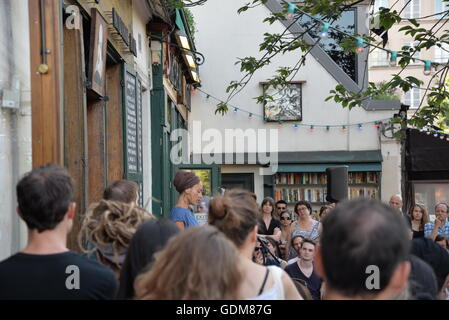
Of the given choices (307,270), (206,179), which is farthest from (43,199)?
(206,179)

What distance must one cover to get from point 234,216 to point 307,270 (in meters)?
2.98

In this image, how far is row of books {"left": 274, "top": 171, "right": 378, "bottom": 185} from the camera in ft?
56.1

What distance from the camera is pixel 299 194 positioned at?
17.1 m

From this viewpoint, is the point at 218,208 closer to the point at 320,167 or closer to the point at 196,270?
the point at 196,270

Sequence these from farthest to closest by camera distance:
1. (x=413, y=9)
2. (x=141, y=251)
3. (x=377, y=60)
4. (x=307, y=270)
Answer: (x=377, y=60)
(x=413, y=9)
(x=307, y=270)
(x=141, y=251)

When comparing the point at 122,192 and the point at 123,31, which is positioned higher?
the point at 123,31

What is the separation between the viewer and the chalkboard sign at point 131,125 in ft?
25.5

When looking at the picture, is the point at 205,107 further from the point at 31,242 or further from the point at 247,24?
the point at 31,242

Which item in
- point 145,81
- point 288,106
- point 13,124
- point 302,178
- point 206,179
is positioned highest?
point 288,106

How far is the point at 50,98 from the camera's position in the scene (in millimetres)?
4074
